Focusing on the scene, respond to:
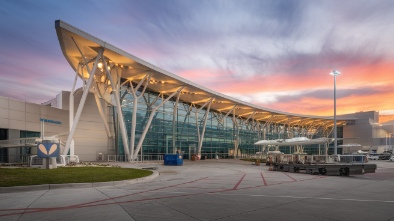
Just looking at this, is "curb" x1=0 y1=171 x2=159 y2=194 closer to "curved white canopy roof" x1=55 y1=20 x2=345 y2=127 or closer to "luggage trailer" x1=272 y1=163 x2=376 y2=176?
"luggage trailer" x1=272 y1=163 x2=376 y2=176

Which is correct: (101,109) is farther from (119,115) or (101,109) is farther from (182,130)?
(182,130)

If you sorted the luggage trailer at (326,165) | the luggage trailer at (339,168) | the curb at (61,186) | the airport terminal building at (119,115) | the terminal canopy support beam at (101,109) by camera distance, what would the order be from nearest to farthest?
the curb at (61,186), the luggage trailer at (339,168), the luggage trailer at (326,165), the airport terminal building at (119,115), the terminal canopy support beam at (101,109)

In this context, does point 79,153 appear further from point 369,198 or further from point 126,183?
point 369,198

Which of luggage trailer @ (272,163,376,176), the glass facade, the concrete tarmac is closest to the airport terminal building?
the glass facade

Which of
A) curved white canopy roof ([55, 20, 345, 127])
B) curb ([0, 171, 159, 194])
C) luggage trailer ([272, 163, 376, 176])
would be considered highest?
curved white canopy roof ([55, 20, 345, 127])

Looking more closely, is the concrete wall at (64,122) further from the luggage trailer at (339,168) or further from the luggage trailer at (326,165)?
the luggage trailer at (339,168)

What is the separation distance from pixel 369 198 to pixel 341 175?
467 inches

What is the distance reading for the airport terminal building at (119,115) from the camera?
30016mm

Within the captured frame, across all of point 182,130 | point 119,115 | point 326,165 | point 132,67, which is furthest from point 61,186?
point 182,130

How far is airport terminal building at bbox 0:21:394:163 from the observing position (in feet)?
98.5

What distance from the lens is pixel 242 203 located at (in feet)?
32.0

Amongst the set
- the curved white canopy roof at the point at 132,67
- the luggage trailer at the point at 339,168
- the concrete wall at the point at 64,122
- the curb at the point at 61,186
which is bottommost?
the luggage trailer at the point at 339,168

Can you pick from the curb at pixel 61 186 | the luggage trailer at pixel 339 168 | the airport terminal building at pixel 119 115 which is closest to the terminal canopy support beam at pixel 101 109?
the airport terminal building at pixel 119 115

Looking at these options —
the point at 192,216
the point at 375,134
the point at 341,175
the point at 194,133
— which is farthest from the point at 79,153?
the point at 375,134
